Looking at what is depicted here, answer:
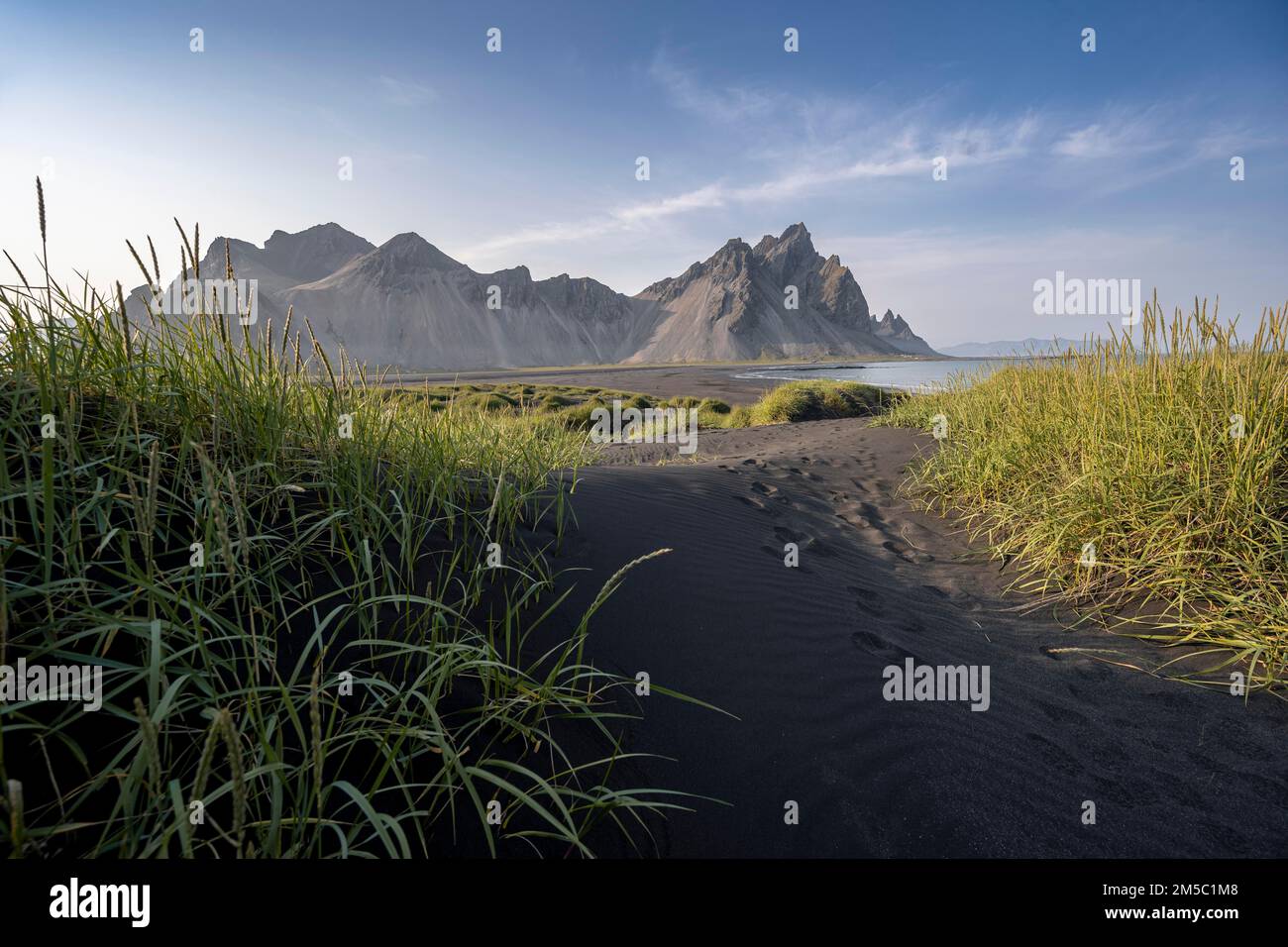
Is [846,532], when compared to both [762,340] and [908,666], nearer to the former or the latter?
[908,666]

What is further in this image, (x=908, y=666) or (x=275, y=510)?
(x=908, y=666)

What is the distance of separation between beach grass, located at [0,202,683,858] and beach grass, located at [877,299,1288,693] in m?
3.38

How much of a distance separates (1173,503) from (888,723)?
9.16ft

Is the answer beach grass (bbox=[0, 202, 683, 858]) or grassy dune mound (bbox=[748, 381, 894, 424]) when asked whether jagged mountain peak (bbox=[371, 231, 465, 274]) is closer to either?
grassy dune mound (bbox=[748, 381, 894, 424])

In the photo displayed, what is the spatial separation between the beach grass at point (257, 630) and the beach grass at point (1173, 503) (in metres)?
3.38

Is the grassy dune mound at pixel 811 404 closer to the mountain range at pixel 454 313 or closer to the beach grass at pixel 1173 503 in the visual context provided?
the beach grass at pixel 1173 503

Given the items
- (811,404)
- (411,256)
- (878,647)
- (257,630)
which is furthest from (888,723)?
(411,256)

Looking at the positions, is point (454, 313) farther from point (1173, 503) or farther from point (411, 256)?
point (1173, 503)

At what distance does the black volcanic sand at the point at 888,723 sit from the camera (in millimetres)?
1971

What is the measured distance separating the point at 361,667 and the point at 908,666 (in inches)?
103

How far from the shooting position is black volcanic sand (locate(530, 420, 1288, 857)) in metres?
1.97
